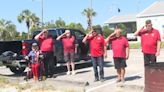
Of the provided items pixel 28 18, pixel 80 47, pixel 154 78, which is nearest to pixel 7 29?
pixel 28 18

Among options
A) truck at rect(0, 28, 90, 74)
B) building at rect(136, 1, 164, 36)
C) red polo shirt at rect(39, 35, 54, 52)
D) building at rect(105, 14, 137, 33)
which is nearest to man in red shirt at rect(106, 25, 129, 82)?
red polo shirt at rect(39, 35, 54, 52)

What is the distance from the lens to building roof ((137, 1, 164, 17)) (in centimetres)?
6011

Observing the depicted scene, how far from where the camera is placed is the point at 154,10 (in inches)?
A: 2450

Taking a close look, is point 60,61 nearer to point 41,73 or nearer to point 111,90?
point 41,73

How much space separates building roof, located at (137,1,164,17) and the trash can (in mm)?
52626

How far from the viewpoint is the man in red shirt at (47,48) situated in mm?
14703

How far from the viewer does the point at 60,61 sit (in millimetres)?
16578

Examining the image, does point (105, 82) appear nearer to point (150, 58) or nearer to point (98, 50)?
point (98, 50)

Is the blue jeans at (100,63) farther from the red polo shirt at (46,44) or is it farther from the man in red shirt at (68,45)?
the red polo shirt at (46,44)

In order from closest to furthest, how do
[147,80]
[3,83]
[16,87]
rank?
1. [147,80]
2. [16,87]
3. [3,83]

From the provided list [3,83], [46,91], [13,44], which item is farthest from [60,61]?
[46,91]

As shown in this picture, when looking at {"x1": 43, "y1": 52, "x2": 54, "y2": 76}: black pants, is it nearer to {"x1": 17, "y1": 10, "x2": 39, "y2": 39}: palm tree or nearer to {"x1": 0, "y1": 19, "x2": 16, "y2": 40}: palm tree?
{"x1": 0, "y1": 19, "x2": 16, "y2": 40}: palm tree

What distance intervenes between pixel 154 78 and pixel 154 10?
5596 centimetres

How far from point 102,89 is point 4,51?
18.1ft
